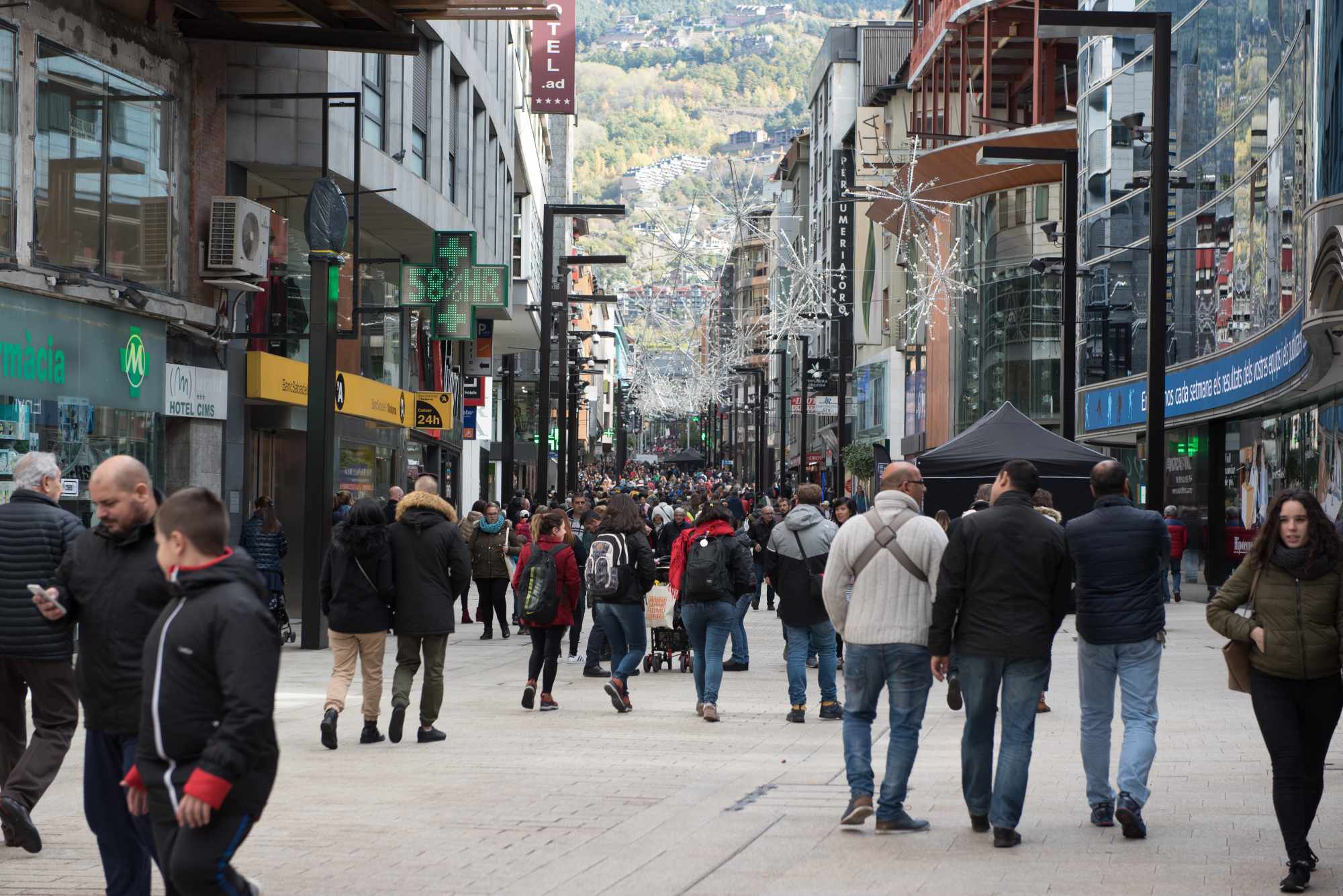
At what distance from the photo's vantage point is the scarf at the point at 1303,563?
7.08 m

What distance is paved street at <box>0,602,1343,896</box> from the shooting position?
23.3ft

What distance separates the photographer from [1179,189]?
99.6 feet

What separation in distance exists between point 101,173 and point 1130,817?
537 inches

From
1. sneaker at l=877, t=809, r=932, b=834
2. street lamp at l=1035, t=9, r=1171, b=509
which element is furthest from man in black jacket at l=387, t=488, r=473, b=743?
street lamp at l=1035, t=9, r=1171, b=509

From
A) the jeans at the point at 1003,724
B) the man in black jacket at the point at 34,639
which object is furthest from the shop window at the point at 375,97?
the jeans at the point at 1003,724

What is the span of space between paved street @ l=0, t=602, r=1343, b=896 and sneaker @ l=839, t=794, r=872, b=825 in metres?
0.09

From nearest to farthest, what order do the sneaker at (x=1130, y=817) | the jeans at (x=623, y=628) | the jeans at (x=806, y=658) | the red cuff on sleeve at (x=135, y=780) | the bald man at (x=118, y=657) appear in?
1. the red cuff on sleeve at (x=135, y=780)
2. the bald man at (x=118, y=657)
3. the sneaker at (x=1130, y=817)
4. the jeans at (x=806, y=658)
5. the jeans at (x=623, y=628)

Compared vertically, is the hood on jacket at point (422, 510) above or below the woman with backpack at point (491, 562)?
above

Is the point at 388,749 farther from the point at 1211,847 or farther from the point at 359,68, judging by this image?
the point at 359,68

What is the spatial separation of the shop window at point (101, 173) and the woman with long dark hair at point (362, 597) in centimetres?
668

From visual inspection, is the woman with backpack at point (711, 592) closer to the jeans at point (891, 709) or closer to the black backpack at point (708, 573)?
the black backpack at point (708, 573)

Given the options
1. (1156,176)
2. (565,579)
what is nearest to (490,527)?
(565,579)

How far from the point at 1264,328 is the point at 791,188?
90468 millimetres

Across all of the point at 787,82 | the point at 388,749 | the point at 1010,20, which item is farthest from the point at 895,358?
the point at 787,82
